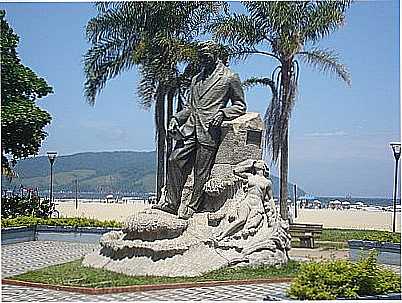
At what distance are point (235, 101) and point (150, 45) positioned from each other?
5594 millimetres

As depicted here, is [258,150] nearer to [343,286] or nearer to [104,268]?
[104,268]

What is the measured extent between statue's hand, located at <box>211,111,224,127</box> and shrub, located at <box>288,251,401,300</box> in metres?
3.85

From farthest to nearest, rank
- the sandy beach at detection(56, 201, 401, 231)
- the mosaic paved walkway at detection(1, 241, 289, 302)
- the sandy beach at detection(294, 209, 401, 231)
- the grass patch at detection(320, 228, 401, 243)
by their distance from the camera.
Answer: the sandy beach at detection(56, 201, 401, 231)
the sandy beach at detection(294, 209, 401, 231)
the grass patch at detection(320, 228, 401, 243)
the mosaic paved walkway at detection(1, 241, 289, 302)

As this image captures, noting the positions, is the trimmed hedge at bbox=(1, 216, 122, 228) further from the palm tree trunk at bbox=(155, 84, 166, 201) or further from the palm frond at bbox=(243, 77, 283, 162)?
the palm frond at bbox=(243, 77, 283, 162)

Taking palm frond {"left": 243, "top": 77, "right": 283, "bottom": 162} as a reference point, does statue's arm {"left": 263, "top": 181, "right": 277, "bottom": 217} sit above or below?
below

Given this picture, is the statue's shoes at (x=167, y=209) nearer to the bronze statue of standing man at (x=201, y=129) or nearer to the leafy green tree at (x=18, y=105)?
the bronze statue of standing man at (x=201, y=129)

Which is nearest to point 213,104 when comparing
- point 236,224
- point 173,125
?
point 173,125

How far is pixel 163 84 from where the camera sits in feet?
53.9

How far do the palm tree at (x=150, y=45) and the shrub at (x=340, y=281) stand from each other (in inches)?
352

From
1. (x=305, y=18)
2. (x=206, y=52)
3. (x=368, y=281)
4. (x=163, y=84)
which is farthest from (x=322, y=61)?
(x=368, y=281)

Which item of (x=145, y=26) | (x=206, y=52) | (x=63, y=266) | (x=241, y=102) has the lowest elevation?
(x=63, y=266)

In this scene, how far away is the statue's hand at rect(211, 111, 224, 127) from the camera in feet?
36.1

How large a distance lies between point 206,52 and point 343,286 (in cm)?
537

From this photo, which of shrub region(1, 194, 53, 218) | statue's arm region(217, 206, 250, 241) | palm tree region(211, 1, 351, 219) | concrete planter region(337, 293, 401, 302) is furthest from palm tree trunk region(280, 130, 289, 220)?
concrete planter region(337, 293, 401, 302)
